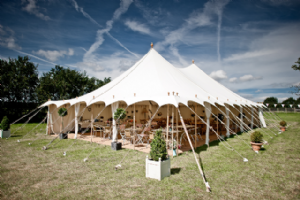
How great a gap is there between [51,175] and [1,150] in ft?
12.9

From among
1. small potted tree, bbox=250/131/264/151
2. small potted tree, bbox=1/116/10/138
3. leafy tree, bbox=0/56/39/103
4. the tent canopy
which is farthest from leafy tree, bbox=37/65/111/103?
small potted tree, bbox=250/131/264/151

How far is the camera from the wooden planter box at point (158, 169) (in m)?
3.79

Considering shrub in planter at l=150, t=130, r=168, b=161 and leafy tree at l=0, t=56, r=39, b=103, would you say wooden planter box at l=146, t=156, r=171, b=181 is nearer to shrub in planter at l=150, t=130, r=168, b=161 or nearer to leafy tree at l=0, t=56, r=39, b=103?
shrub in planter at l=150, t=130, r=168, b=161

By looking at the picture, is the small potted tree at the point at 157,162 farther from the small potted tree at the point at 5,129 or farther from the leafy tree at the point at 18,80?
the leafy tree at the point at 18,80

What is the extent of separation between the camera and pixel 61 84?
20.8 m

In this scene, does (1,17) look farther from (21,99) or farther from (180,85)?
(180,85)

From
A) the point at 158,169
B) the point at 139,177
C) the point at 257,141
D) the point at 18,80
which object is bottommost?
the point at 139,177

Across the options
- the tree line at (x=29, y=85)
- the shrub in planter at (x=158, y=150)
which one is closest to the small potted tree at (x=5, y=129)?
the shrub in planter at (x=158, y=150)

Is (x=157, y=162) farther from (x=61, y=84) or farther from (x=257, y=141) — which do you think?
(x=61, y=84)

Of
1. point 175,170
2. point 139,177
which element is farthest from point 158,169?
point 175,170

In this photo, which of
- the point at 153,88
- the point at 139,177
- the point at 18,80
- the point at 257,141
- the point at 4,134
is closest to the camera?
the point at 139,177

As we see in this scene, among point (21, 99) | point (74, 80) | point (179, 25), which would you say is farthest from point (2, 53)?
point (179, 25)

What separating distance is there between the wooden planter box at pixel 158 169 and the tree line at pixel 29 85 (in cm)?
→ 1891

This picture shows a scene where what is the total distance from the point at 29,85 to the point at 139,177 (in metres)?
20.8
